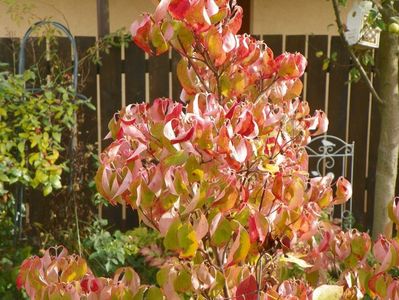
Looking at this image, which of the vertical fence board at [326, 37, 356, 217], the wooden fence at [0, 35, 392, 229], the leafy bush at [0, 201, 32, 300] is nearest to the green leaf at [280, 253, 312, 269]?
the leafy bush at [0, 201, 32, 300]

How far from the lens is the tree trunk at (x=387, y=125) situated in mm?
4676

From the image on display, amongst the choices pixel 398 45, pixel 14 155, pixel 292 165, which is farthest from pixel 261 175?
pixel 398 45

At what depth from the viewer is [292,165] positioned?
184cm

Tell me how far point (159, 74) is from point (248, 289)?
370cm

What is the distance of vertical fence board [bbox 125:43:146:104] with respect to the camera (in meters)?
5.02

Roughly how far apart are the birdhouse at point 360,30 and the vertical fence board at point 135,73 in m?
1.43

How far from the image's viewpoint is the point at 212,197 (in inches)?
59.5

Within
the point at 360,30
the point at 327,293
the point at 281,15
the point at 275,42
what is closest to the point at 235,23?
the point at 327,293

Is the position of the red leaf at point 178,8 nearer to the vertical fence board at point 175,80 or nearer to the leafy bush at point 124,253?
the leafy bush at point 124,253

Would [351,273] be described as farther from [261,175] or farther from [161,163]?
[161,163]

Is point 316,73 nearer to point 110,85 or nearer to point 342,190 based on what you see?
point 110,85

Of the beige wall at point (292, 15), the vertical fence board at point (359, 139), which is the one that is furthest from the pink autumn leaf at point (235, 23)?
the beige wall at point (292, 15)

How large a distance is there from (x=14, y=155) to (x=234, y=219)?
2.93m

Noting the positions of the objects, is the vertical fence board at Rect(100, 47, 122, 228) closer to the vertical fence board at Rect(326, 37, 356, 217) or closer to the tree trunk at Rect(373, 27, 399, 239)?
the vertical fence board at Rect(326, 37, 356, 217)
